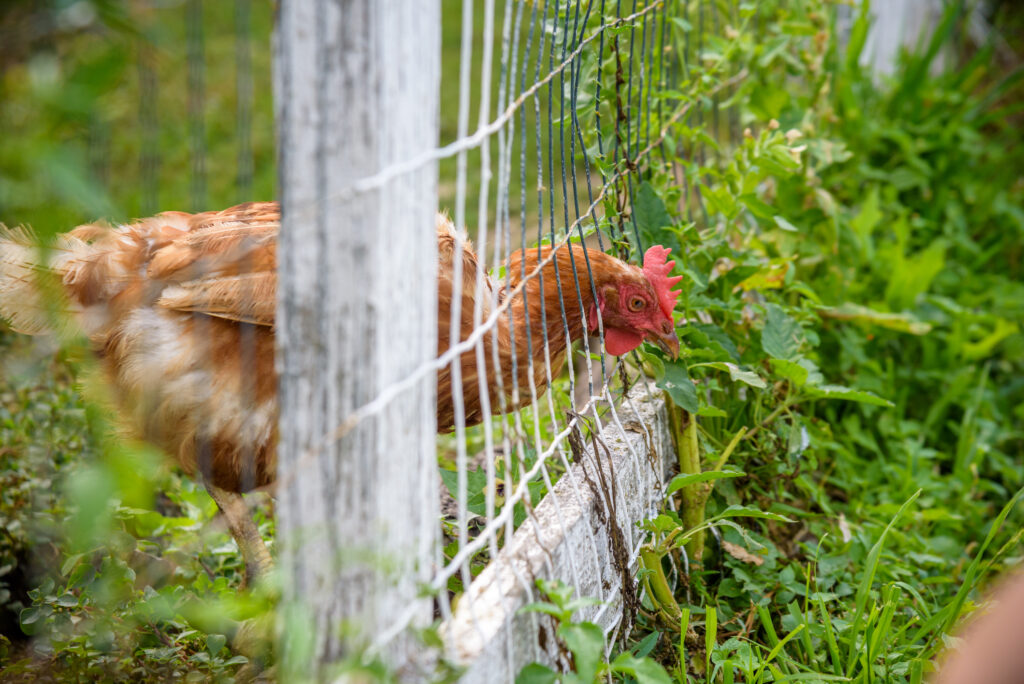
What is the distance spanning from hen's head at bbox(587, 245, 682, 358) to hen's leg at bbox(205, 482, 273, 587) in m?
1.05

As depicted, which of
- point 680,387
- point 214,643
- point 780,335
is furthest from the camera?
point 780,335

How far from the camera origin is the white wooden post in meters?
0.93

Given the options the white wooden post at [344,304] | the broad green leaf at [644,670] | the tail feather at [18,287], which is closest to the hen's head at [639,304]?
the broad green leaf at [644,670]

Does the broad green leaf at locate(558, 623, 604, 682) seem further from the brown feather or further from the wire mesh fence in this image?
the brown feather

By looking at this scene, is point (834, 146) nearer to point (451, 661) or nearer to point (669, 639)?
point (669, 639)

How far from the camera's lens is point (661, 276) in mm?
2168

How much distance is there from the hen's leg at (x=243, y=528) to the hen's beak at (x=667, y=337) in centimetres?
116

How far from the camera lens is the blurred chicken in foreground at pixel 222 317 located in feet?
6.20

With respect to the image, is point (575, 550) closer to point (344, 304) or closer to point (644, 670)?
point (644, 670)

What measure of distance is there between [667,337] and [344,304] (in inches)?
50.5

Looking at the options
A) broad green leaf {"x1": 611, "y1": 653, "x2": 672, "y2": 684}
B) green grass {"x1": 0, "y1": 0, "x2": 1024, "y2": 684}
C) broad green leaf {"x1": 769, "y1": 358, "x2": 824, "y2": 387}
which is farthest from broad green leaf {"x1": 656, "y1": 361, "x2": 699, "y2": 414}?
broad green leaf {"x1": 611, "y1": 653, "x2": 672, "y2": 684}

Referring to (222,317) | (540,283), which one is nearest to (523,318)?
(540,283)

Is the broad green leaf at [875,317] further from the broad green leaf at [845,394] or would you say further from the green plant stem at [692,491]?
the green plant stem at [692,491]

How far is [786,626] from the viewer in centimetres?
202
